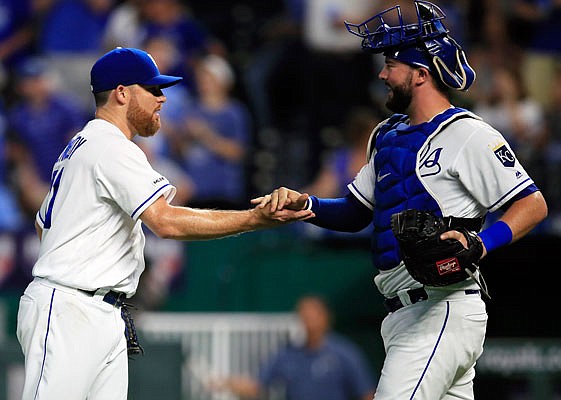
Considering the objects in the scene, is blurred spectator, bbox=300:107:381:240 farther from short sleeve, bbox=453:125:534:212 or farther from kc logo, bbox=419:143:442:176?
short sleeve, bbox=453:125:534:212

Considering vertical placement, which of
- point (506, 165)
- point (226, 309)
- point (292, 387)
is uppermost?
point (506, 165)

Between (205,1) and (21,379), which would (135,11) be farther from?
(21,379)

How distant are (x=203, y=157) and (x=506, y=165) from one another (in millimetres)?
6023

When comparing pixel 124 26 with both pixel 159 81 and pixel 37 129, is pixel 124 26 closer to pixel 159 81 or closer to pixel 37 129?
pixel 37 129

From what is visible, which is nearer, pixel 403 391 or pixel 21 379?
pixel 403 391

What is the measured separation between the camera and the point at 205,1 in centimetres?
1117

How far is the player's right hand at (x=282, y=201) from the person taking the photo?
5277 millimetres

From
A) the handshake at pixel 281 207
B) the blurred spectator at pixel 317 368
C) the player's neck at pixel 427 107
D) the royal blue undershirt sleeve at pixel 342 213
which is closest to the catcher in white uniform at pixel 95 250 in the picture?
the handshake at pixel 281 207

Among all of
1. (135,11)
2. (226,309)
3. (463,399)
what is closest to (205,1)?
(135,11)

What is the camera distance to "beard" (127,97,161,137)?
523cm

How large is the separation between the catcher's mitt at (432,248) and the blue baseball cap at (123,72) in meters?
1.35

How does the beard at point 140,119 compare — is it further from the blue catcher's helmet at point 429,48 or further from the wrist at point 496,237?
the wrist at point 496,237

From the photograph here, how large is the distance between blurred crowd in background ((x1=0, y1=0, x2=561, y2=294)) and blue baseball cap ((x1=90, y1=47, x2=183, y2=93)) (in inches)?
200

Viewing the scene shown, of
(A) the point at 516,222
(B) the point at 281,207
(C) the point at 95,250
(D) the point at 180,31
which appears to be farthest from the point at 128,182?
(D) the point at 180,31
